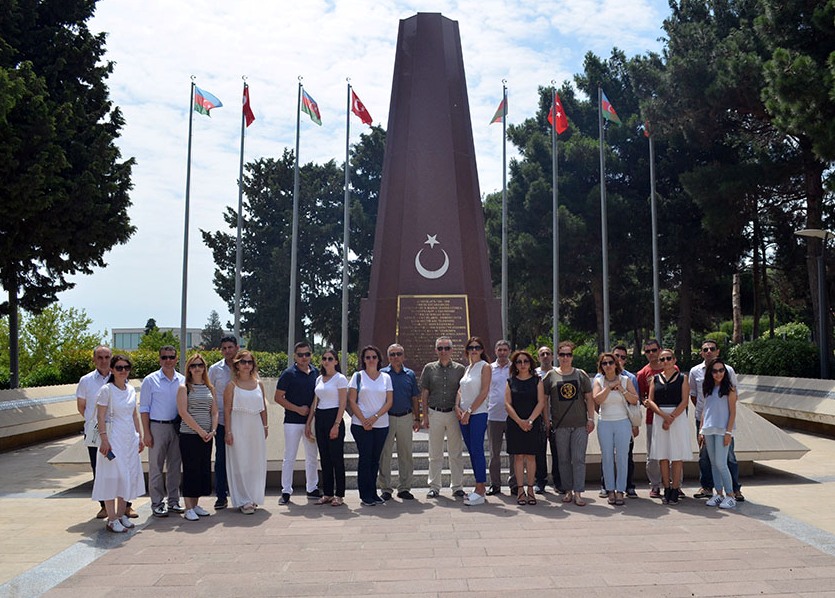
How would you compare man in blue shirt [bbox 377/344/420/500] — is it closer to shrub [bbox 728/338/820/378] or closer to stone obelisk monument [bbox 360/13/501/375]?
stone obelisk monument [bbox 360/13/501/375]

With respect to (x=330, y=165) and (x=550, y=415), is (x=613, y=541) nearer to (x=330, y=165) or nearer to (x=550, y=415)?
(x=550, y=415)

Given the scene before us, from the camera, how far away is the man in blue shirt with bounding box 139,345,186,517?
613 centimetres

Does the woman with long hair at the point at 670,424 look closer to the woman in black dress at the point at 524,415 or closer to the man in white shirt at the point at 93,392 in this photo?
the woman in black dress at the point at 524,415

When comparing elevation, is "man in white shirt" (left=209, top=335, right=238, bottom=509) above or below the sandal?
above

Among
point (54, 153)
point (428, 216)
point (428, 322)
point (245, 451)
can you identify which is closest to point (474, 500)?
point (245, 451)

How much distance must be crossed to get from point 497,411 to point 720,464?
1.97 meters

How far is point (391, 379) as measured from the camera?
263 inches

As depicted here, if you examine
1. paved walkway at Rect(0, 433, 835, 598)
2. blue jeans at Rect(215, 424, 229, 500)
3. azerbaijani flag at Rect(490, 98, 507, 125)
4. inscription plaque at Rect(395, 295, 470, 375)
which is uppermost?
azerbaijani flag at Rect(490, 98, 507, 125)

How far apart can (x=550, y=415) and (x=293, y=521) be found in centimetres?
242

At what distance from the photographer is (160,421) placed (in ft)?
20.2

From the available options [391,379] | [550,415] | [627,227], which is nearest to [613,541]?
[550,415]

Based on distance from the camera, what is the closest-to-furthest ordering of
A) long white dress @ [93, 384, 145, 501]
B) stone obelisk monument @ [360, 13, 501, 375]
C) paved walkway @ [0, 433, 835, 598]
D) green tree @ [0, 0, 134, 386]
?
paved walkway @ [0, 433, 835, 598] → long white dress @ [93, 384, 145, 501] → stone obelisk monument @ [360, 13, 501, 375] → green tree @ [0, 0, 134, 386]

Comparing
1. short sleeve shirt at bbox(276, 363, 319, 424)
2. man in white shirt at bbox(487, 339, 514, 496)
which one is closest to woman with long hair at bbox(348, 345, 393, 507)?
short sleeve shirt at bbox(276, 363, 319, 424)

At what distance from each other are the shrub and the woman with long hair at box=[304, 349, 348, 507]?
11.9 meters
